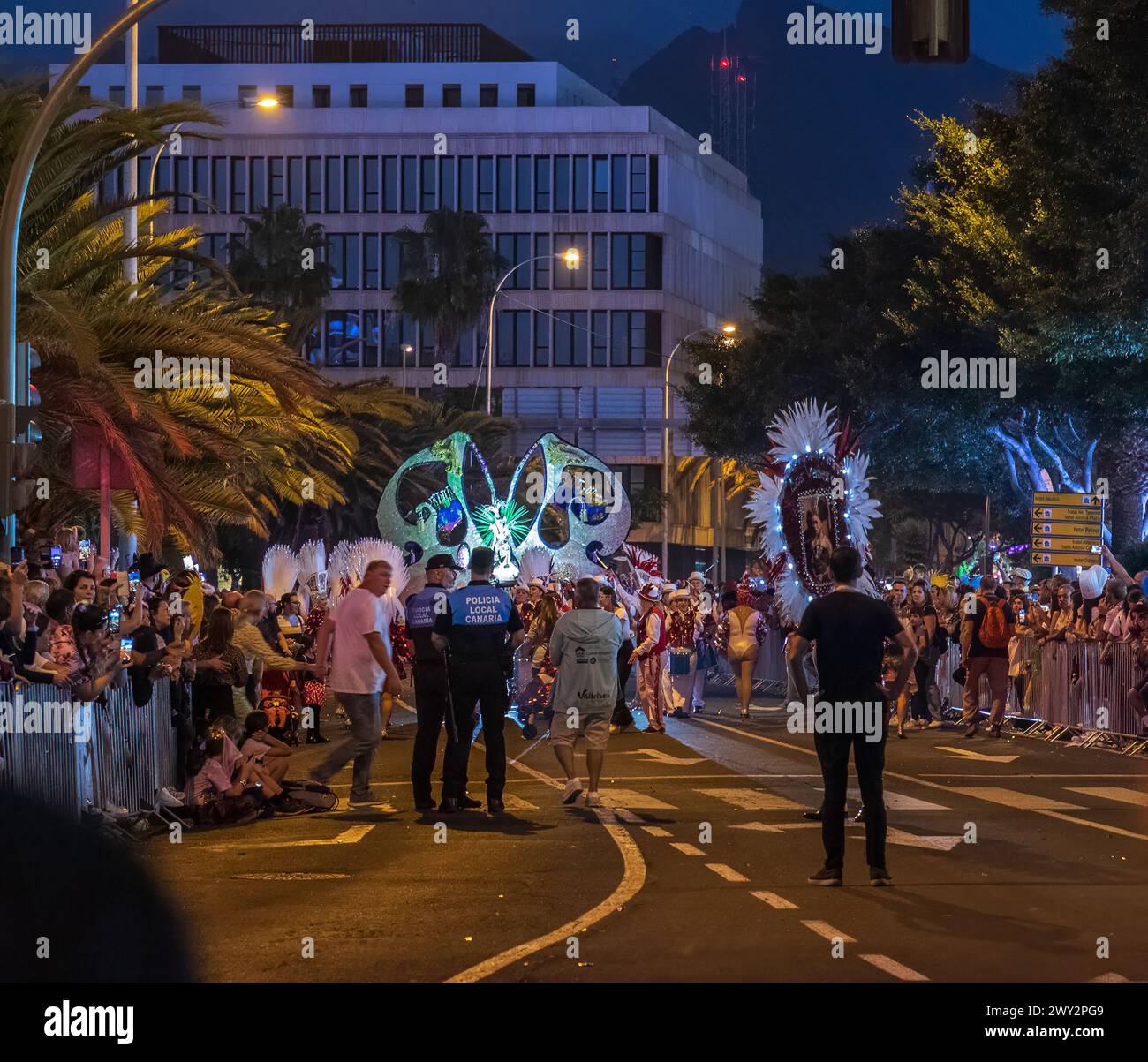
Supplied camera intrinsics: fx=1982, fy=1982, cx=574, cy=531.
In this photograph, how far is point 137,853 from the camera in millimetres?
12242

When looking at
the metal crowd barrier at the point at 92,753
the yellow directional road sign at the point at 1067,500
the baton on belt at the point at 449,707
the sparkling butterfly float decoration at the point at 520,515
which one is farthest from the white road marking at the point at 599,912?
the sparkling butterfly float decoration at the point at 520,515

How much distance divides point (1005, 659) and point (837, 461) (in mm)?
5185

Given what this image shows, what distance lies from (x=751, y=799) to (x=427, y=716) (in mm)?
2729

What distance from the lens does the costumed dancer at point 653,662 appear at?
82.6 feet

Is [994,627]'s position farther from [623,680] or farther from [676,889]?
[676,889]

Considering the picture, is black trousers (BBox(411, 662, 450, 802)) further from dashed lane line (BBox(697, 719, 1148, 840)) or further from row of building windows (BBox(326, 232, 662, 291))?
row of building windows (BBox(326, 232, 662, 291))

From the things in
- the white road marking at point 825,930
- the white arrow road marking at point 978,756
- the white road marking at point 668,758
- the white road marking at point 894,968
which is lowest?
the white arrow road marking at point 978,756

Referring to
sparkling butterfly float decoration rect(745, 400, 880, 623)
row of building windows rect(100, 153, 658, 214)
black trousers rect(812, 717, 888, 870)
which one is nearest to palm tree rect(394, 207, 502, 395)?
row of building windows rect(100, 153, 658, 214)

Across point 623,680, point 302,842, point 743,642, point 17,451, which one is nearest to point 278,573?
point 743,642

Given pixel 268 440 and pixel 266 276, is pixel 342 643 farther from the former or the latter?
pixel 266 276

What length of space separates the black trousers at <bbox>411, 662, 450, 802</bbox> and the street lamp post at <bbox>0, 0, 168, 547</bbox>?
3.32 meters

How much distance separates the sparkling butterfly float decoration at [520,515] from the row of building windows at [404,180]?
58546 millimetres

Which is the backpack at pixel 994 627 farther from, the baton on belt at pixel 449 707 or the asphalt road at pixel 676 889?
the baton on belt at pixel 449 707

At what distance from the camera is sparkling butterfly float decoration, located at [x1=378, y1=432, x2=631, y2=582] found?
33.2m
